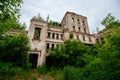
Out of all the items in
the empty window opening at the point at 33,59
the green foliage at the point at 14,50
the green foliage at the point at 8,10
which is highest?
the green foliage at the point at 8,10

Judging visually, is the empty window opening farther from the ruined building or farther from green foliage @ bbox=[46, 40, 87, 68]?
green foliage @ bbox=[46, 40, 87, 68]

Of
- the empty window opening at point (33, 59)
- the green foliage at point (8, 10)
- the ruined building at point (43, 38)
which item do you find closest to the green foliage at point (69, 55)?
the ruined building at point (43, 38)

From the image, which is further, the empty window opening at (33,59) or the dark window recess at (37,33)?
the dark window recess at (37,33)

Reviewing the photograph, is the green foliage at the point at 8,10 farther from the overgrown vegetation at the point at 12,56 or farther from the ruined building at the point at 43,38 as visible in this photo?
the ruined building at the point at 43,38

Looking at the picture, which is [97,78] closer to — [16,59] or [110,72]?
[110,72]

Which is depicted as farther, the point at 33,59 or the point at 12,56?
the point at 33,59

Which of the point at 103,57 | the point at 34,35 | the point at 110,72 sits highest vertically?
the point at 34,35

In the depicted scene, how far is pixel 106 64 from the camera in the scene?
27.9 feet

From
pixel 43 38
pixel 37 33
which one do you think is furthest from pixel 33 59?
pixel 37 33

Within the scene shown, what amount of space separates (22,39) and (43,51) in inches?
215

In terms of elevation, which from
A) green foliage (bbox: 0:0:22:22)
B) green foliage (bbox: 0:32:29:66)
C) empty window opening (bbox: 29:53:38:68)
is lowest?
empty window opening (bbox: 29:53:38:68)

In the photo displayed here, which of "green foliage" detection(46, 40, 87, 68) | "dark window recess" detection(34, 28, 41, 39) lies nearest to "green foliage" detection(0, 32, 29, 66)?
"dark window recess" detection(34, 28, 41, 39)

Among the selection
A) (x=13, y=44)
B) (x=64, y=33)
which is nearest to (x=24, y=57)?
(x=13, y=44)

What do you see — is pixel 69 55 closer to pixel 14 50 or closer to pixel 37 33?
pixel 37 33
